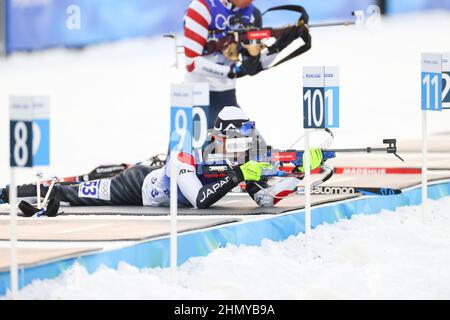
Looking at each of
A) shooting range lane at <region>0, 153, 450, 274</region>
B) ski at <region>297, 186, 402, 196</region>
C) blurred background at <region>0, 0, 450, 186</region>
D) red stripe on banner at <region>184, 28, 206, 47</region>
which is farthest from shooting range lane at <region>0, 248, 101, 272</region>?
blurred background at <region>0, 0, 450, 186</region>

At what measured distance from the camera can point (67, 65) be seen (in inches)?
548

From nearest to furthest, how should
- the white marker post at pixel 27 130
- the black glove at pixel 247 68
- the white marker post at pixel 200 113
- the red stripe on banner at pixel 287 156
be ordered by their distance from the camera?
Answer: 1. the white marker post at pixel 27 130
2. the white marker post at pixel 200 113
3. the red stripe on banner at pixel 287 156
4. the black glove at pixel 247 68

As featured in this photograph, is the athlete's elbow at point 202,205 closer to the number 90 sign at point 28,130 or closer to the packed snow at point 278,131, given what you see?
the packed snow at point 278,131

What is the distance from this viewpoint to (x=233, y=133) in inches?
261

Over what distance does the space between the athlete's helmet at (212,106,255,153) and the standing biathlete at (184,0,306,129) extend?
4.79ft

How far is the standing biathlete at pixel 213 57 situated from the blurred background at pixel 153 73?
1.25 m

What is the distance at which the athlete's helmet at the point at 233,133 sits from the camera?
6.61 metres

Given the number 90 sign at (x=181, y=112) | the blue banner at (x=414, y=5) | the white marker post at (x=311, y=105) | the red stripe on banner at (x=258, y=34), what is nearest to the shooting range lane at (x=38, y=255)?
the number 90 sign at (x=181, y=112)
